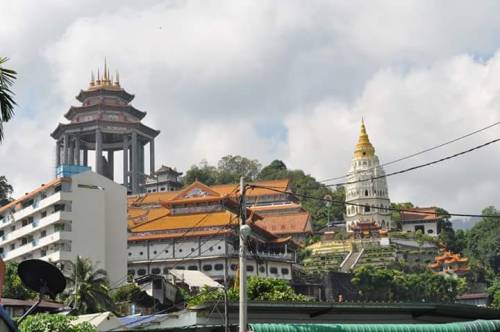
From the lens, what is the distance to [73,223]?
84.0 m

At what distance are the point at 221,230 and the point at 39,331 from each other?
68.8 metres

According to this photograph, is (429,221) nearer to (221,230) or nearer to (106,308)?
(221,230)

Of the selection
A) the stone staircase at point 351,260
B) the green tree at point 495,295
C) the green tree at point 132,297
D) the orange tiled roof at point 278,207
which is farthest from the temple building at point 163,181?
the green tree at point 132,297

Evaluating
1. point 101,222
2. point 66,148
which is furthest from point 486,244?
point 101,222

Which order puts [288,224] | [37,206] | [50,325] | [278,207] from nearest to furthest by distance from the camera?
[50,325], [37,206], [288,224], [278,207]

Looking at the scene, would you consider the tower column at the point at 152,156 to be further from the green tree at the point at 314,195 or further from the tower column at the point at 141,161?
the green tree at the point at 314,195

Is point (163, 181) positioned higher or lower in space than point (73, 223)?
higher

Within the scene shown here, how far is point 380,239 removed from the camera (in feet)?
468

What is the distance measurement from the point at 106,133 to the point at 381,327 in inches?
5278

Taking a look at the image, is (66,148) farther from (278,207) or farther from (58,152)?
(278,207)

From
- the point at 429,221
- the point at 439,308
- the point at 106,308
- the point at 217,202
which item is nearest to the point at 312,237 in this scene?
the point at 429,221

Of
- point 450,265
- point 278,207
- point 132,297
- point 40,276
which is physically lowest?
point 40,276

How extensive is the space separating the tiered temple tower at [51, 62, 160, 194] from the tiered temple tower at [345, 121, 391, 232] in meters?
40.9

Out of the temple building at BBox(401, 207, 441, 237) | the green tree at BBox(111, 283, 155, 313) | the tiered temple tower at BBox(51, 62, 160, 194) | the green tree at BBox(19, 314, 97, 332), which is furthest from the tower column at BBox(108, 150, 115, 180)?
the green tree at BBox(19, 314, 97, 332)
